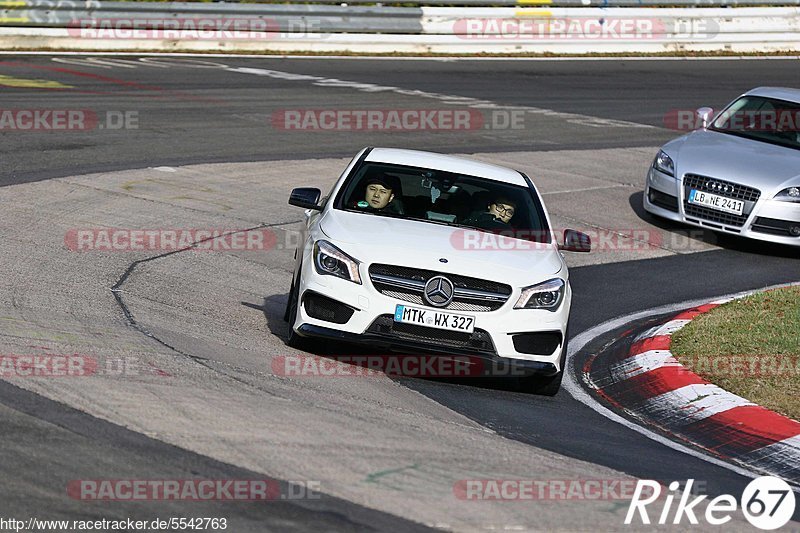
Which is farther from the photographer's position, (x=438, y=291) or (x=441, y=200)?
(x=441, y=200)

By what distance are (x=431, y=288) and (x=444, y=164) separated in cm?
190

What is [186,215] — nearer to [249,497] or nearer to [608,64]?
[249,497]

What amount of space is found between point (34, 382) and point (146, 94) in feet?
46.6

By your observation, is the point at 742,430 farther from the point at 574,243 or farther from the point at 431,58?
the point at 431,58

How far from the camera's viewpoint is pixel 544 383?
339 inches

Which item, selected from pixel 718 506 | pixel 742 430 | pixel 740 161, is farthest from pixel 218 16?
pixel 718 506

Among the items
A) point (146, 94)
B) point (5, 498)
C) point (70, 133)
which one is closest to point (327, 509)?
point (5, 498)

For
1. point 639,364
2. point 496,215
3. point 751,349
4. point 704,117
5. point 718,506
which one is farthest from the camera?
point 704,117

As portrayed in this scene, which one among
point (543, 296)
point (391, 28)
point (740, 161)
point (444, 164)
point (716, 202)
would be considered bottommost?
point (716, 202)

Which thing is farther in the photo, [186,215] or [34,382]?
[186,215]

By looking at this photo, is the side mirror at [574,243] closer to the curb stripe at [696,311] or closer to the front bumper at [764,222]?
the curb stripe at [696,311]

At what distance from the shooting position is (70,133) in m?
17.2

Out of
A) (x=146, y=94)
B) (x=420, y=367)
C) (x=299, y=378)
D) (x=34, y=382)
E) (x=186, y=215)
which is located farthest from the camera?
(x=146, y=94)

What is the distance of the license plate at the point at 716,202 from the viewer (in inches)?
564
